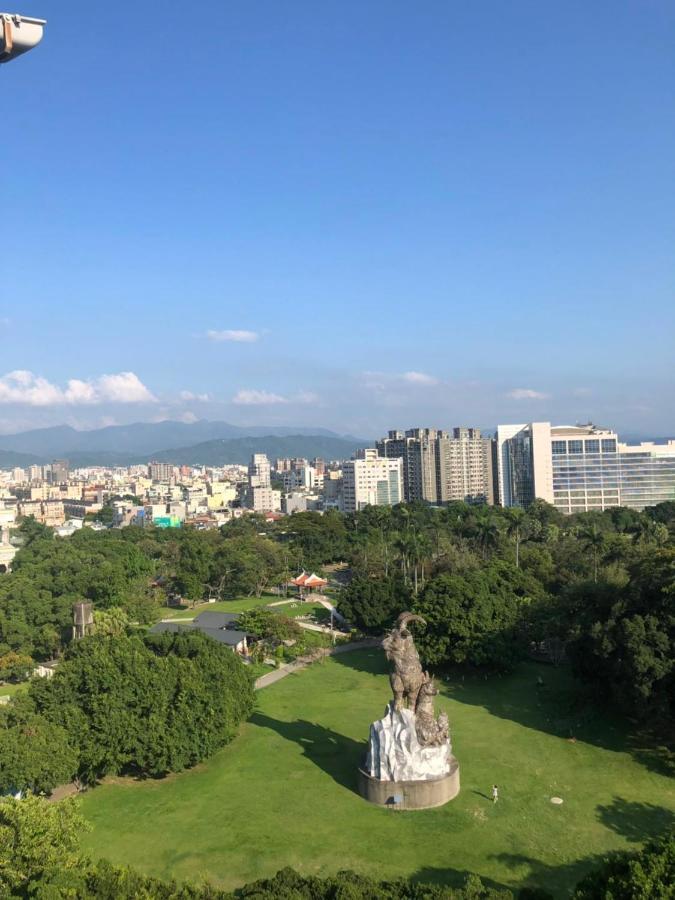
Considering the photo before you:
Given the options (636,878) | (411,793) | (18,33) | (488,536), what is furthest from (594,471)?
(18,33)

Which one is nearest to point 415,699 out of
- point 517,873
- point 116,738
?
point 517,873

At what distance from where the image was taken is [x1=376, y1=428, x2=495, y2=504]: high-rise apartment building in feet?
409

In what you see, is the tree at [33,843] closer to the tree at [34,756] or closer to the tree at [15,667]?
the tree at [34,756]

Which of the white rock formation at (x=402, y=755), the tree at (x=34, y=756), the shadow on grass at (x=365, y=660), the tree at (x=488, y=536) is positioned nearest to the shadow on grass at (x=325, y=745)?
the white rock formation at (x=402, y=755)

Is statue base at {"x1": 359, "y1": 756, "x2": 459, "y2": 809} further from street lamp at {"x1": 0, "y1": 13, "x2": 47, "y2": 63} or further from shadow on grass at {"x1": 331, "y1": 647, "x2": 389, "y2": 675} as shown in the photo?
street lamp at {"x1": 0, "y1": 13, "x2": 47, "y2": 63}

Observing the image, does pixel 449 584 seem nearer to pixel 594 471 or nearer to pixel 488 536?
pixel 488 536

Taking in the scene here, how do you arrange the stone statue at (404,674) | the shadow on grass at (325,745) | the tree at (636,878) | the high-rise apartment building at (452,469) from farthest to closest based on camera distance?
the high-rise apartment building at (452,469) < the shadow on grass at (325,745) < the stone statue at (404,674) < the tree at (636,878)

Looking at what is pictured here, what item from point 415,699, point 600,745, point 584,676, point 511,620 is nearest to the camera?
point 415,699

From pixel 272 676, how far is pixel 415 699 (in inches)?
535

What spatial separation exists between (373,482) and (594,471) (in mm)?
39988

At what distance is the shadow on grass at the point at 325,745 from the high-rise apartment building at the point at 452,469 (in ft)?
316

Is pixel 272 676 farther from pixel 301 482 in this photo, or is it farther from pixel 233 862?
pixel 301 482

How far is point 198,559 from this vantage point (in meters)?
56.4

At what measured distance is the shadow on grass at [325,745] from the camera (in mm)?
23703
